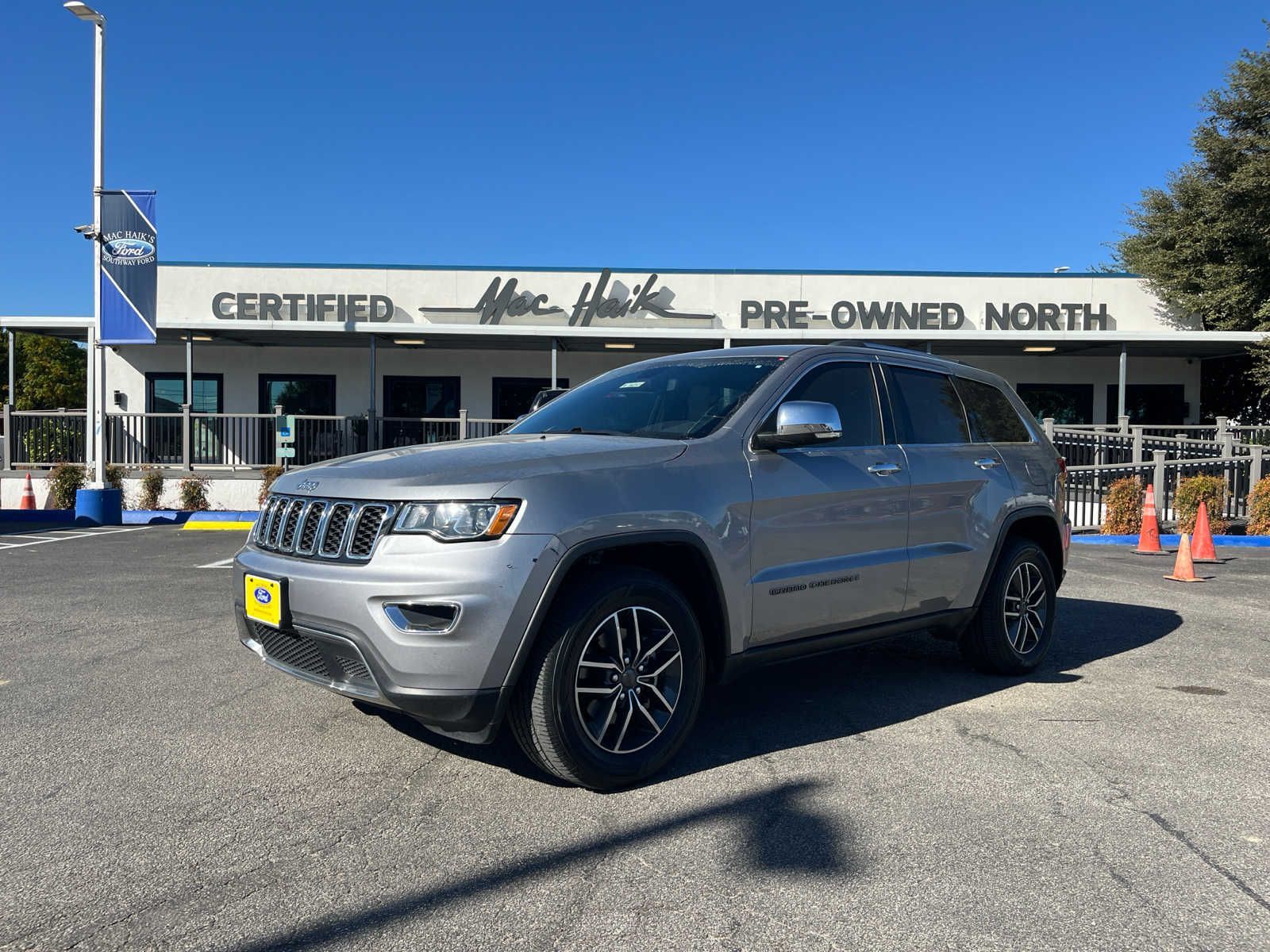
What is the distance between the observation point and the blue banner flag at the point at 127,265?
1588 cm

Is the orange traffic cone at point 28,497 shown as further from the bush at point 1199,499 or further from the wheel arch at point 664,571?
the bush at point 1199,499

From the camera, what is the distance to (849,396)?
4977 millimetres

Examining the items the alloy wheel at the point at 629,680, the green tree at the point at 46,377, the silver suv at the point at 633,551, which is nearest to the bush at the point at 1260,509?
the silver suv at the point at 633,551

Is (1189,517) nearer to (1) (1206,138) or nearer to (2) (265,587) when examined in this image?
(2) (265,587)

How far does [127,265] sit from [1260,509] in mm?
17223

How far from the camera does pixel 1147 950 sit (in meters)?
2.65

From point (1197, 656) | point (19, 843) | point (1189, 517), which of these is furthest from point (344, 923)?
point (1189, 517)

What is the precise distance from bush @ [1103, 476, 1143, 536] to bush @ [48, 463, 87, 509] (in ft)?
52.7

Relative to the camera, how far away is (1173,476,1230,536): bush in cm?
1336

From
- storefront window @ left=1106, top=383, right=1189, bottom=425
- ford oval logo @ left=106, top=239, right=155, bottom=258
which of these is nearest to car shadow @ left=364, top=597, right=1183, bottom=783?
ford oval logo @ left=106, top=239, right=155, bottom=258

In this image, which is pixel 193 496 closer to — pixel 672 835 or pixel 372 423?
pixel 372 423

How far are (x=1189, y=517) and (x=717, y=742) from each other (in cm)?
1154

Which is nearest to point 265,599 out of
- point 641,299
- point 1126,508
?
point 1126,508

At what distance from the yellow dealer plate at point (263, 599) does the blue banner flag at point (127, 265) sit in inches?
534
